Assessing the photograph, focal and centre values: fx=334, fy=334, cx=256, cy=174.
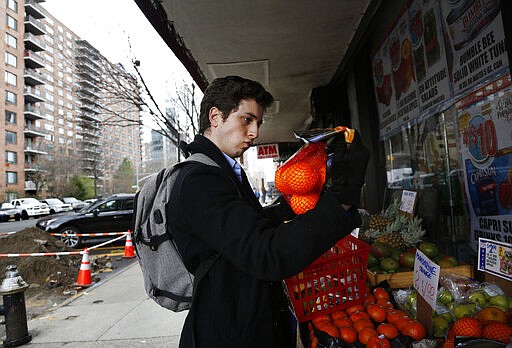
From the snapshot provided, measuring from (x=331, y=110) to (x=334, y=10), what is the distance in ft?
10.7

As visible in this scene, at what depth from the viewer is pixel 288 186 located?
1.42 m

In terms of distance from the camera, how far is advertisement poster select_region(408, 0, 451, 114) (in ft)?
11.5

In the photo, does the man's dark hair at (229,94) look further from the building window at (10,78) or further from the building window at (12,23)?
the building window at (12,23)

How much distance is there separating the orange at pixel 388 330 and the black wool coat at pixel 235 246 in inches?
25.1

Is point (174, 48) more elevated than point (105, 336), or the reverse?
point (174, 48)

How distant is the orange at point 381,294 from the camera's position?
6.85ft

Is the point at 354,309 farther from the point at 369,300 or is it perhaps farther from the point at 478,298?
the point at 478,298

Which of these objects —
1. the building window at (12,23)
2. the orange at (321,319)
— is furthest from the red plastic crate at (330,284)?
the building window at (12,23)

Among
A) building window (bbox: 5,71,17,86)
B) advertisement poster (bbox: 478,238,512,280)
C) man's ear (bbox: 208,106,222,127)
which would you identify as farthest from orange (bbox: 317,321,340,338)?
building window (bbox: 5,71,17,86)

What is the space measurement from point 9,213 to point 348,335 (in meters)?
33.5

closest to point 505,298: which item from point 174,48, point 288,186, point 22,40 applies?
point 288,186

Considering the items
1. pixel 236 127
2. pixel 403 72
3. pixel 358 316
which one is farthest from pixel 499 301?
pixel 403 72

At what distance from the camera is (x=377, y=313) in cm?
185

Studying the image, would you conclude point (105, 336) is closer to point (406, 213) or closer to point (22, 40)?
point (406, 213)
